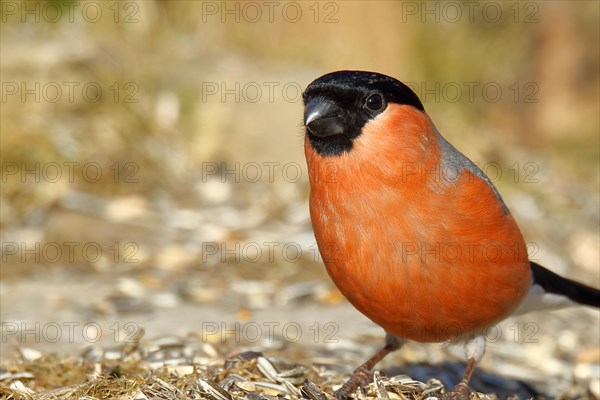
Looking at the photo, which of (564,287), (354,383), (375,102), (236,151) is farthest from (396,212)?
(236,151)

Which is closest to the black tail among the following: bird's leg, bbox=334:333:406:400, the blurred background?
the blurred background

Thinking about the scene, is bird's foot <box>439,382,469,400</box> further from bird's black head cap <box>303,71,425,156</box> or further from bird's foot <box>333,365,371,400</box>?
bird's black head cap <box>303,71,425,156</box>

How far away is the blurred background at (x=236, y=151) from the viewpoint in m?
6.36

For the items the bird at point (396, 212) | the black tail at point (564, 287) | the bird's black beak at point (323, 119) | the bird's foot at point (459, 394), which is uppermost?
the bird's black beak at point (323, 119)

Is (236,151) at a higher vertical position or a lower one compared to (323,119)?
lower

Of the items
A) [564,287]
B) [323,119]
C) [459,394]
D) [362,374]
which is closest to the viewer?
[323,119]

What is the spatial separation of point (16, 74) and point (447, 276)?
6001 mm

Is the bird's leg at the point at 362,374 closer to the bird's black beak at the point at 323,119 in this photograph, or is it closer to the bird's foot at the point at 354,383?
the bird's foot at the point at 354,383

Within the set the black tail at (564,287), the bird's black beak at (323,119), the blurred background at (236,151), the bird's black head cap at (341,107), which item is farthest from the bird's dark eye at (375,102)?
the black tail at (564,287)

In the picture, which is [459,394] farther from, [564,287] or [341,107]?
[341,107]

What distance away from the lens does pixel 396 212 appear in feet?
12.6

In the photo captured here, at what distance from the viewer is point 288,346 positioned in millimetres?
5488

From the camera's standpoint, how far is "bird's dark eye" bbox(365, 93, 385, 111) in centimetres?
390

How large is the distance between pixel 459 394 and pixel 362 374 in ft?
1.52
